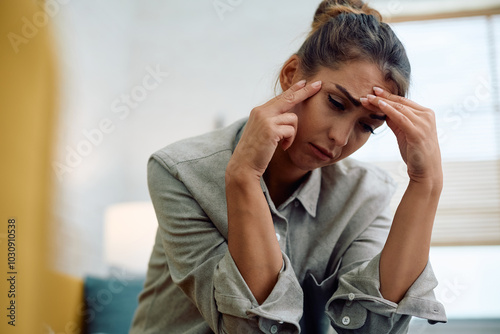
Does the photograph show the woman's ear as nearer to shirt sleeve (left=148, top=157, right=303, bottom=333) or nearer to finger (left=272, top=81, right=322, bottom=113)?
finger (left=272, top=81, right=322, bottom=113)

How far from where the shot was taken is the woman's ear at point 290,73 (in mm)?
1184

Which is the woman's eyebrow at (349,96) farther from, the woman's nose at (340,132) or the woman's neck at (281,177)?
the woman's neck at (281,177)

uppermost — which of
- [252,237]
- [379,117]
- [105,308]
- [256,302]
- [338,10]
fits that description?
[338,10]

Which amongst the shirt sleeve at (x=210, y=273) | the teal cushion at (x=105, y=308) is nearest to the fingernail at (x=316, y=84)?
the shirt sleeve at (x=210, y=273)

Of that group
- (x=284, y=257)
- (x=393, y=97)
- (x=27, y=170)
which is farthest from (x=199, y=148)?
(x=27, y=170)

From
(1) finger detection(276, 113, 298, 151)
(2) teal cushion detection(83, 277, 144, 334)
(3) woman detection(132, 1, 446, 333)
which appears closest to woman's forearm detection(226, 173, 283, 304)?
(3) woman detection(132, 1, 446, 333)

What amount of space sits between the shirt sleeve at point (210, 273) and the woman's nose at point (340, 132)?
264 millimetres

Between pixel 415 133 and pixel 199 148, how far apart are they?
0.48 metres

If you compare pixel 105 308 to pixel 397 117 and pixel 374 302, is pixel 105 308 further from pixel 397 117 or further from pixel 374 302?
pixel 397 117

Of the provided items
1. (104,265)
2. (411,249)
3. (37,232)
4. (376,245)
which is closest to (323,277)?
(376,245)

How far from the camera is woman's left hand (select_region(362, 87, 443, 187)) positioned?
1.02 metres

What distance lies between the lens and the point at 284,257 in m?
1.03

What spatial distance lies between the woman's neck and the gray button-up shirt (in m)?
0.04

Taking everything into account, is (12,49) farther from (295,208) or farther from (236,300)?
(236,300)
